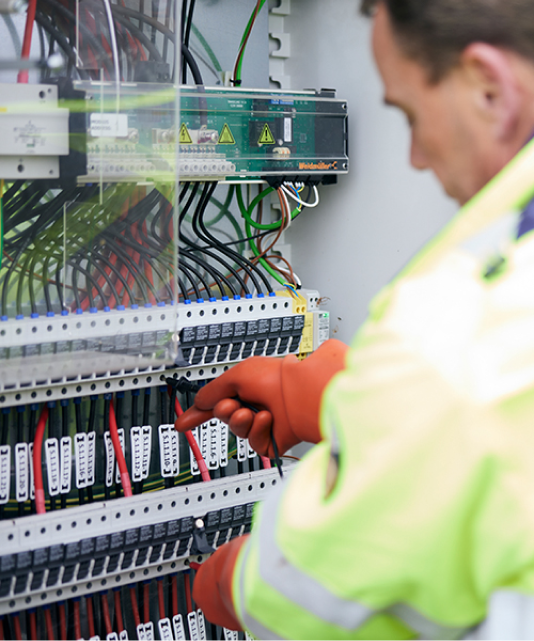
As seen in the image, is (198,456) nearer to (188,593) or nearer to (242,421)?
(188,593)

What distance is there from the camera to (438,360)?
0.47 meters

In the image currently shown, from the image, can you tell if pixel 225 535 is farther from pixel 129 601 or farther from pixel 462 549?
pixel 462 549

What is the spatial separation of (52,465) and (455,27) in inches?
52.2

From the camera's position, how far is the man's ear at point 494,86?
57 centimetres

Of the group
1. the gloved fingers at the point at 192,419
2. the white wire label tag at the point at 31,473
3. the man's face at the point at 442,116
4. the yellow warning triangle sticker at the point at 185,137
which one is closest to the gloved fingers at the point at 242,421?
the gloved fingers at the point at 192,419

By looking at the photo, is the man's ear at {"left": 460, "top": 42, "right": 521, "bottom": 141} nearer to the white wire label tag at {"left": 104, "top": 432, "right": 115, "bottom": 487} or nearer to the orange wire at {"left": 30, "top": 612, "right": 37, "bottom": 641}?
the white wire label tag at {"left": 104, "top": 432, "right": 115, "bottom": 487}

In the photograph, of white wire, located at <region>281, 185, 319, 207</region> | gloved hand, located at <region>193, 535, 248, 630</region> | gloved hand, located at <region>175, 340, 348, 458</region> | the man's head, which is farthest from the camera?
white wire, located at <region>281, 185, 319, 207</region>

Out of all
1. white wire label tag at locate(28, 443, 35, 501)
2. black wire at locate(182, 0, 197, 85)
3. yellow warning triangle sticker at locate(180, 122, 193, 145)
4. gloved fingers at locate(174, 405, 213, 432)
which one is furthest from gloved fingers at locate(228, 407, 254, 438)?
black wire at locate(182, 0, 197, 85)

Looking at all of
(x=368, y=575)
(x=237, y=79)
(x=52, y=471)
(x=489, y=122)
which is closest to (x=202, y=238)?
(x=237, y=79)

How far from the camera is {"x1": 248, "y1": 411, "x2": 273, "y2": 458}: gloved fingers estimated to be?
43.9 inches

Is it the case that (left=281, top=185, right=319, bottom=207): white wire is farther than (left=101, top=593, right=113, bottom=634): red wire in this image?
Yes

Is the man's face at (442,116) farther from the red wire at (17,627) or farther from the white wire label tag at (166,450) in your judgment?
the red wire at (17,627)

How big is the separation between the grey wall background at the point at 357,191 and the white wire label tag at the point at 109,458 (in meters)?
0.74

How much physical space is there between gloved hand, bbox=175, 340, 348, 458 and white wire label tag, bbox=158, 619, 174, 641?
0.80 meters
